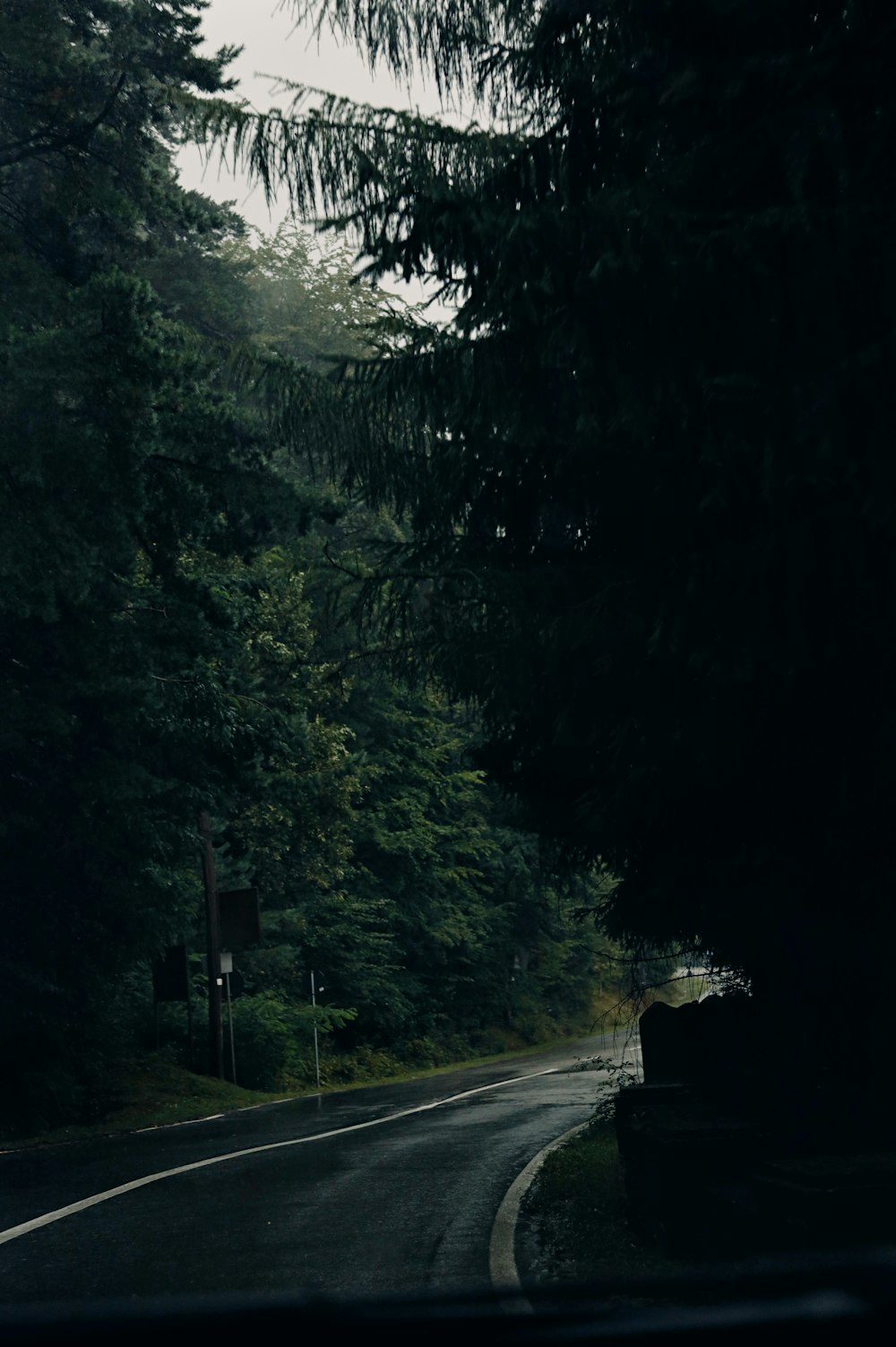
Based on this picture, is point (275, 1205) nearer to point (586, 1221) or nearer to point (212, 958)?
point (586, 1221)

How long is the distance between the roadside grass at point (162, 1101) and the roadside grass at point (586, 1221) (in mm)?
8181

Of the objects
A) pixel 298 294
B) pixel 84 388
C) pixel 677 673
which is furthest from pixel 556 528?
pixel 298 294

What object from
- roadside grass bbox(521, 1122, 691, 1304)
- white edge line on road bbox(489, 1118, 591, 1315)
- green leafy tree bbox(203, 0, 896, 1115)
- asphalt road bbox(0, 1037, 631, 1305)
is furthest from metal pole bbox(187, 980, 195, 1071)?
green leafy tree bbox(203, 0, 896, 1115)

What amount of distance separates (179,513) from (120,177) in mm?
4706

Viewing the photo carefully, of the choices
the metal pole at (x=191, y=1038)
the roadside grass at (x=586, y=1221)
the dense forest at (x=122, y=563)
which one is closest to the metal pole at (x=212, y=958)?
the metal pole at (x=191, y=1038)

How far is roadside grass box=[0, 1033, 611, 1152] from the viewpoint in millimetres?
20094

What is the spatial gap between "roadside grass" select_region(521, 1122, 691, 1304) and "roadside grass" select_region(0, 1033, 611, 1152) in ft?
26.8

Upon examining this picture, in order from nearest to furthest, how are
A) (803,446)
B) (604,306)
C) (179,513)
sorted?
(803,446) → (604,306) → (179,513)

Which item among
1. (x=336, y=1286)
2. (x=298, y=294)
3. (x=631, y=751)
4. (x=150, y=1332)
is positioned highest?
(x=298, y=294)

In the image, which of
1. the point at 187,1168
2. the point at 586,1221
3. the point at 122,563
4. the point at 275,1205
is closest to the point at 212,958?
the point at 122,563

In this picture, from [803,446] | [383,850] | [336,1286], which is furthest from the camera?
[383,850]

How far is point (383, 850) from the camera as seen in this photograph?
4216 cm

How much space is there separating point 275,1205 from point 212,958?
17195 millimetres

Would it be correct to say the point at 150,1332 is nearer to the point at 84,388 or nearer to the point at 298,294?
the point at 84,388
